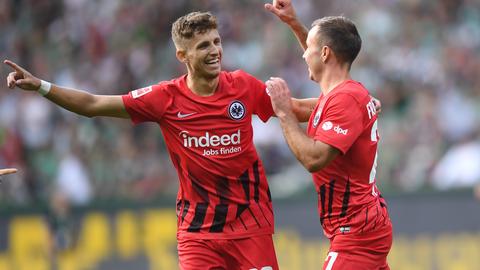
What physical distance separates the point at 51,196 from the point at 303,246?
137 inches

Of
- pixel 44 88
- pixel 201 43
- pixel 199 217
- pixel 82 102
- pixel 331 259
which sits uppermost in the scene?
pixel 201 43

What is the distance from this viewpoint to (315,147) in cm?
702

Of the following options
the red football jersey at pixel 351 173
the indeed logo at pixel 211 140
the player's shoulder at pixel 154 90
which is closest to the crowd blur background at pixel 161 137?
the indeed logo at pixel 211 140

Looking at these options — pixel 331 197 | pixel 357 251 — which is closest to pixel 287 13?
pixel 331 197

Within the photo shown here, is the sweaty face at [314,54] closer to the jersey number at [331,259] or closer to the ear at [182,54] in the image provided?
the ear at [182,54]

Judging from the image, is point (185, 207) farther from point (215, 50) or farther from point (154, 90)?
point (215, 50)

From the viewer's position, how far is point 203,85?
7984 mm

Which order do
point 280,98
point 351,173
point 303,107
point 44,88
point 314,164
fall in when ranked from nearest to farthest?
1. point 314,164
2. point 280,98
3. point 351,173
4. point 44,88
5. point 303,107

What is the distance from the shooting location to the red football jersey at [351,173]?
7230 mm

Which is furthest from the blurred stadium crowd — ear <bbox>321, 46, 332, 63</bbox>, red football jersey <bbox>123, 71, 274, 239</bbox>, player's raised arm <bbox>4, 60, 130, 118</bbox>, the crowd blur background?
player's raised arm <bbox>4, 60, 130, 118</bbox>

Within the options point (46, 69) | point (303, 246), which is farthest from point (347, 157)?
point (46, 69)

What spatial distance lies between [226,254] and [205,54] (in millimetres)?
1501

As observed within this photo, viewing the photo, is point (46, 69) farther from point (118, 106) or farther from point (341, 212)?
point (341, 212)

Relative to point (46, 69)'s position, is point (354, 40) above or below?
below
